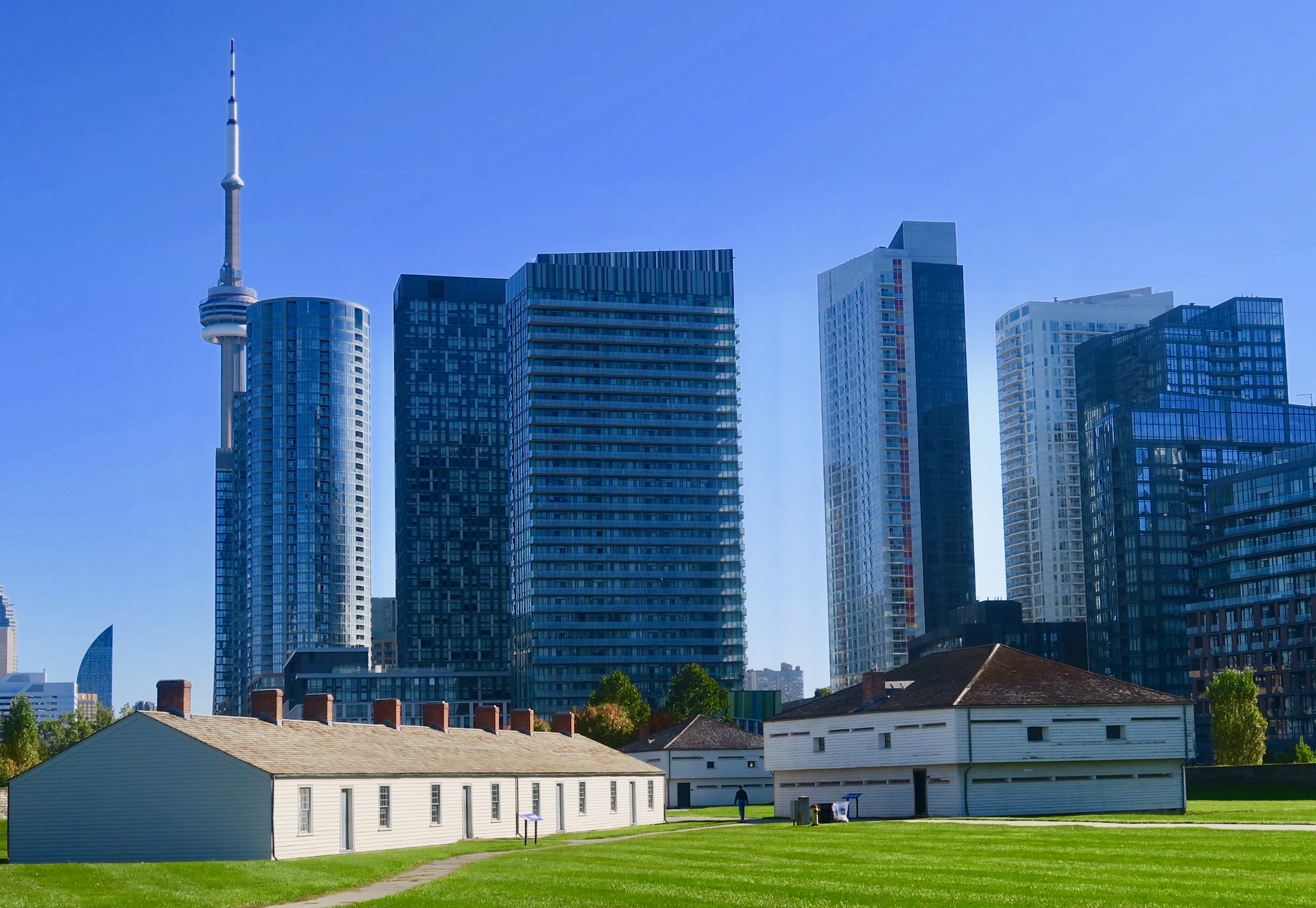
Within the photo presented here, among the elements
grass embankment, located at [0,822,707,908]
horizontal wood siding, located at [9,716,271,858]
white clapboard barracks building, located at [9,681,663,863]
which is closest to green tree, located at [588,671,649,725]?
white clapboard barracks building, located at [9,681,663,863]

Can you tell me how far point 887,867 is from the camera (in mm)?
35781

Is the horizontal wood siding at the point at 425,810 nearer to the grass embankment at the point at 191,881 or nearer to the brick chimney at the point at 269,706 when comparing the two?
the grass embankment at the point at 191,881

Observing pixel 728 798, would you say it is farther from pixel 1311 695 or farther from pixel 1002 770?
pixel 1311 695

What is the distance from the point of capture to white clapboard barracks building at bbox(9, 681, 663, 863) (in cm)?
5178

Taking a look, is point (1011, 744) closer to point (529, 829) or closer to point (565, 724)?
point (529, 829)

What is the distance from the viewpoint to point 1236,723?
11012cm

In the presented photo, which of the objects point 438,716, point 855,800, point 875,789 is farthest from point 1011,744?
point 438,716

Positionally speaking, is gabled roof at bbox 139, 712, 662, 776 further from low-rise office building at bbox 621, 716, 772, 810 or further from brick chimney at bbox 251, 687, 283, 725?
low-rise office building at bbox 621, 716, 772, 810

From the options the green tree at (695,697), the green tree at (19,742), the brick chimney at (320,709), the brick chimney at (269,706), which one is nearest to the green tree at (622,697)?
the green tree at (695,697)

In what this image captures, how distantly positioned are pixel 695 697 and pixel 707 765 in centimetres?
4161

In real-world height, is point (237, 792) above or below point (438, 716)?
below

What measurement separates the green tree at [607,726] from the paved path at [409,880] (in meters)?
68.9

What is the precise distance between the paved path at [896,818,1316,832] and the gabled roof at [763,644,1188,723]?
10985 millimetres

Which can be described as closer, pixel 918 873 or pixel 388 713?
pixel 918 873
